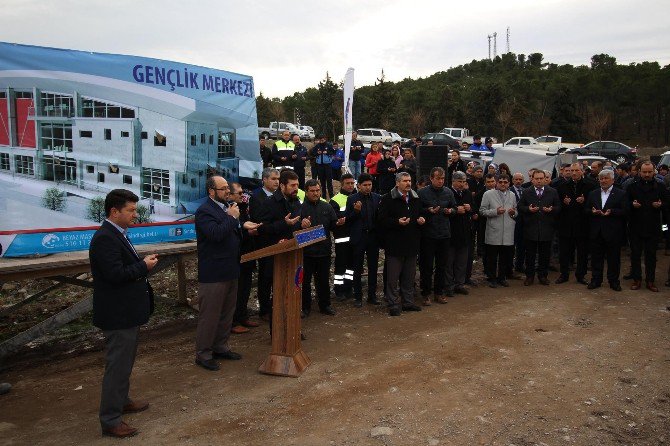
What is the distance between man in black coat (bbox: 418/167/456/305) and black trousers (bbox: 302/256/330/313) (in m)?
1.51

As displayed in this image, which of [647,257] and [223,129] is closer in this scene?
[223,129]

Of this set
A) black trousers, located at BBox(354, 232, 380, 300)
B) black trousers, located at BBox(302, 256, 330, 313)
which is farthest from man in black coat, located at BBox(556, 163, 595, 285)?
black trousers, located at BBox(302, 256, 330, 313)

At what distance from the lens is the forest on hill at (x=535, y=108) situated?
4462 centimetres

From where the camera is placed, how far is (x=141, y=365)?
5.80 metres

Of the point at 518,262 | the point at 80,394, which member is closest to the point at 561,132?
the point at 518,262

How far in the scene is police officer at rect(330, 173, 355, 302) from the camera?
8031 mm

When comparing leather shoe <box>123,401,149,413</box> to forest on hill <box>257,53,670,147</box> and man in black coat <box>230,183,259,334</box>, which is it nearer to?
man in black coat <box>230,183,259,334</box>

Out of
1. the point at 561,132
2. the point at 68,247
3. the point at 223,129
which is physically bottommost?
the point at 68,247

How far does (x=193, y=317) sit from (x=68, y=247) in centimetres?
222

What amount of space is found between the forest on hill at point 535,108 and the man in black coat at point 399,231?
120 feet

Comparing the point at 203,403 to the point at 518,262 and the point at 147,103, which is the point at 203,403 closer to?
the point at 147,103

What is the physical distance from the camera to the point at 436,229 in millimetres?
7926

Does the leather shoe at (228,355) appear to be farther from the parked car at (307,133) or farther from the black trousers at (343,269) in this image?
the parked car at (307,133)

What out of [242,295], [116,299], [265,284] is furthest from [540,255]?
[116,299]
